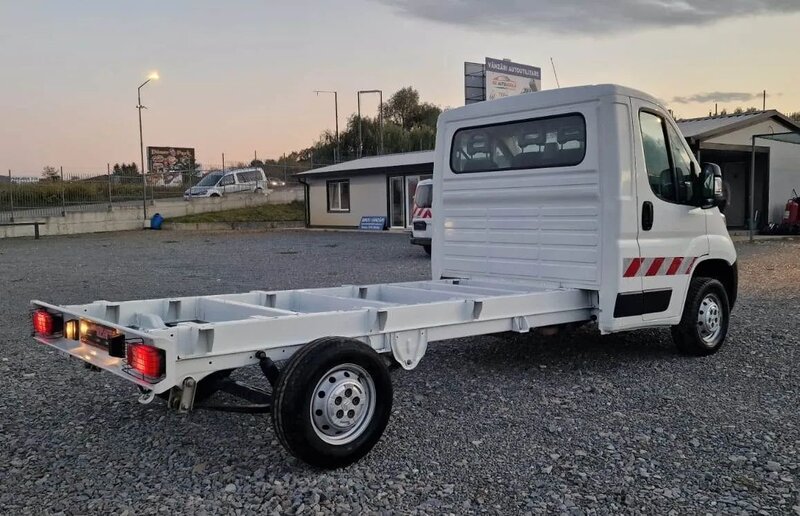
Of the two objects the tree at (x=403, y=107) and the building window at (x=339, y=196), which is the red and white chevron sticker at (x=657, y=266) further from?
the tree at (x=403, y=107)

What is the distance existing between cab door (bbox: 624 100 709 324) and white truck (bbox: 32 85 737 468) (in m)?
0.02

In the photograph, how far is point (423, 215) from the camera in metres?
17.6

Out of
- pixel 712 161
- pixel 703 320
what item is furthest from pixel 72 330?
pixel 712 161

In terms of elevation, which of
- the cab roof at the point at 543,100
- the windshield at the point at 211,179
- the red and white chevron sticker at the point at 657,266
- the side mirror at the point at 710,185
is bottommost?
the red and white chevron sticker at the point at 657,266

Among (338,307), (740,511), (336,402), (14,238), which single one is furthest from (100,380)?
(14,238)

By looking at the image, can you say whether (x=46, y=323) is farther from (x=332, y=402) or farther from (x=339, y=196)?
(x=339, y=196)

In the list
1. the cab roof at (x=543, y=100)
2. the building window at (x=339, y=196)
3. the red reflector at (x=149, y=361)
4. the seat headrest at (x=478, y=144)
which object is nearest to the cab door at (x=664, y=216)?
the cab roof at (x=543, y=100)

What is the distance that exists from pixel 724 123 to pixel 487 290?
1960 cm

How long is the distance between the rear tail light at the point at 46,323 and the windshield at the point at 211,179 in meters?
35.8

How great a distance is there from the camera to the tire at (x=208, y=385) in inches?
181

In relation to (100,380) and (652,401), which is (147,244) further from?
(652,401)

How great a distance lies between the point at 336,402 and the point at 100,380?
2.94 m

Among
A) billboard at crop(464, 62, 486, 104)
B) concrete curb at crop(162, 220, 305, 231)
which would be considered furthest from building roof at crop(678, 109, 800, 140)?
concrete curb at crop(162, 220, 305, 231)

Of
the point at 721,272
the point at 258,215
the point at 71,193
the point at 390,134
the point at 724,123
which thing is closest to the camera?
the point at 721,272
